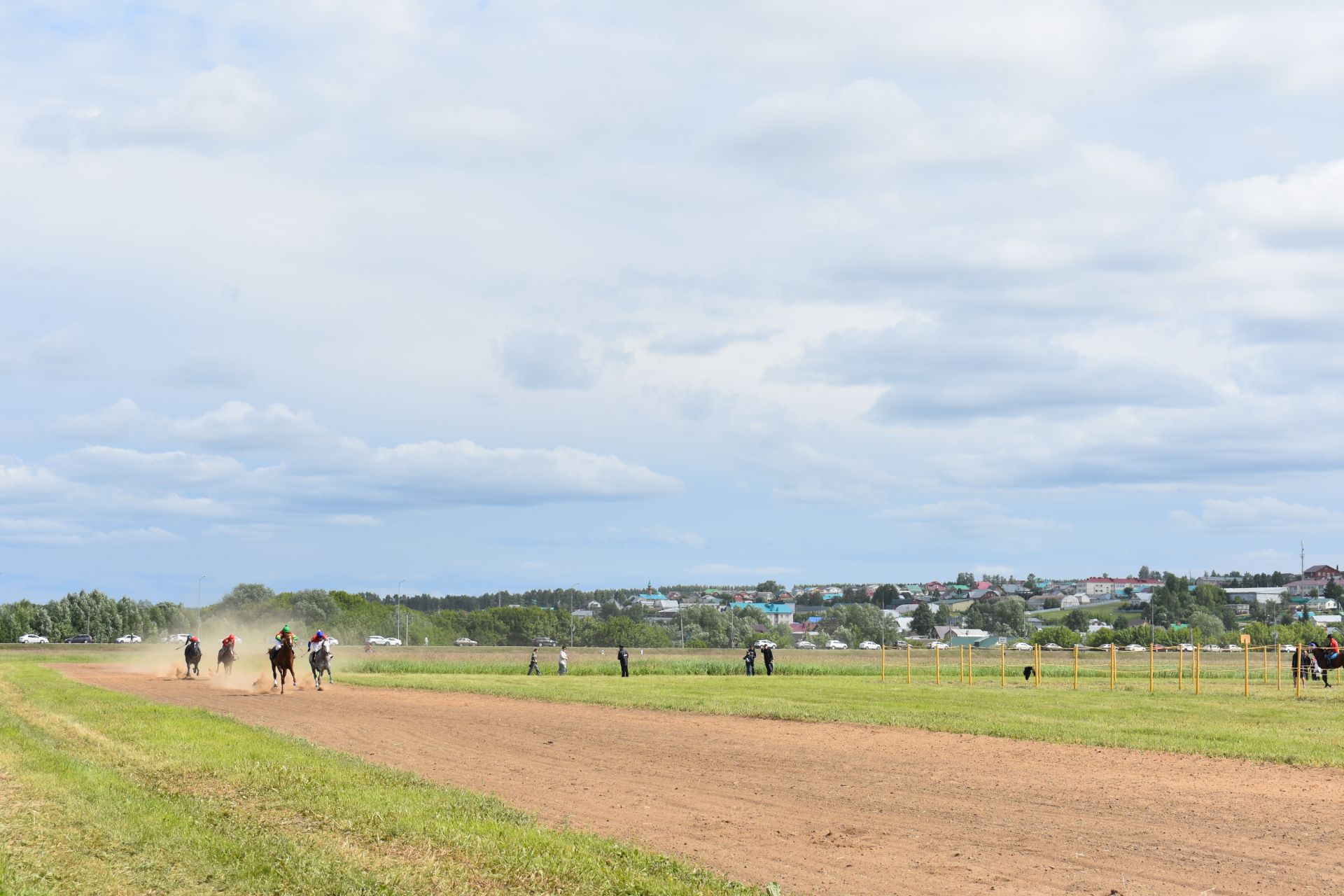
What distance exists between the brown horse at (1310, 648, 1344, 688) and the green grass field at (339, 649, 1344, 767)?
1.38m

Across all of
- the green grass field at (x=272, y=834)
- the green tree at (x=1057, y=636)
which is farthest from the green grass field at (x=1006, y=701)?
the green tree at (x=1057, y=636)

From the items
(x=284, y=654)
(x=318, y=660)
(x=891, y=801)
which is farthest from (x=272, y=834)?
(x=318, y=660)

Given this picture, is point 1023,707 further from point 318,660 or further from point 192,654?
point 192,654

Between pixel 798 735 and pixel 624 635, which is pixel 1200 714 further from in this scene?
pixel 624 635

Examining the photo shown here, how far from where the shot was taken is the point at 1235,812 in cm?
1587

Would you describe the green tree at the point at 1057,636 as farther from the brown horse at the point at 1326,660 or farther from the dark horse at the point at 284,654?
the dark horse at the point at 284,654

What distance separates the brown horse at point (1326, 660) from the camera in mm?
42750

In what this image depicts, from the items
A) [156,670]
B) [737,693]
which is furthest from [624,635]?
[737,693]

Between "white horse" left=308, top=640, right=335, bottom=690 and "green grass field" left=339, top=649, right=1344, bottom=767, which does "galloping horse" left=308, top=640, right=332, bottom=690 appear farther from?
"green grass field" left=339, top=649, right=1344, bottom=767

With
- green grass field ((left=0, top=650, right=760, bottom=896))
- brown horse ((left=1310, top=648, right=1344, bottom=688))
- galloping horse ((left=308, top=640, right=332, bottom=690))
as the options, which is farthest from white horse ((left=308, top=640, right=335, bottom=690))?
brown horse ((left=1310, top=648, right=1344, bottom=688))

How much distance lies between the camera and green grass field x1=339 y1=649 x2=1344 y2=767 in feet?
81.8

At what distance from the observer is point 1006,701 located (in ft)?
120

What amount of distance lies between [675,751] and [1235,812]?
971 cm

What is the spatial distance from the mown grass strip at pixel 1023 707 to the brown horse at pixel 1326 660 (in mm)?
2864
